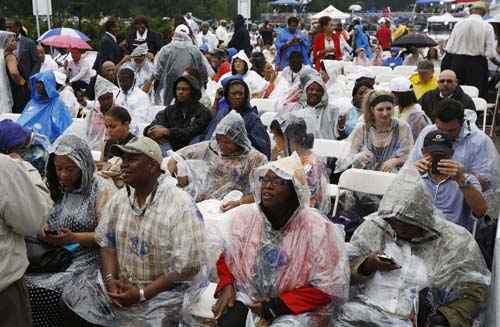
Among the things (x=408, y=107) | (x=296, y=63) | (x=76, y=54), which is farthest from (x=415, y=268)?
(x=76, y=54)

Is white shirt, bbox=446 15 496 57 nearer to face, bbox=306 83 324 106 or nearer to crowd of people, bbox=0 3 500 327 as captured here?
face, bbox=306 83 324 106

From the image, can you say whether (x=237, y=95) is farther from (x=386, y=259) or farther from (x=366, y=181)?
(x=386, y=259)

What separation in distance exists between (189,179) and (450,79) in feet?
10.8

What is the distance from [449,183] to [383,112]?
1.39m

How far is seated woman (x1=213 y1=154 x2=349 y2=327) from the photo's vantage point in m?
3.24

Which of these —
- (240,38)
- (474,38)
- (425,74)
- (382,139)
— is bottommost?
(382,139)

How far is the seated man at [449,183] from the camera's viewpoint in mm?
4070

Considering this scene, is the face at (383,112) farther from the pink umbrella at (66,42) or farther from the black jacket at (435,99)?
the pink umbrella at (66,42)

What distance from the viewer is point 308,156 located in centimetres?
502

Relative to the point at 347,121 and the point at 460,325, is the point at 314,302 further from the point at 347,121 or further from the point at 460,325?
the point at 347,121

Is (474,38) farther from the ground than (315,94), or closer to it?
farther from the ground

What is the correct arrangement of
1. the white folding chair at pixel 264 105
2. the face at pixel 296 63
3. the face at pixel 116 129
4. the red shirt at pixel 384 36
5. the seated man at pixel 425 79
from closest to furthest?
1. the face at pixel 116 129
2. the seated man at pixel 425 79
3. the white folding chair at pixel 264 105
4. the face at pixel 296 63
5. the red shirt at pixel 384 36

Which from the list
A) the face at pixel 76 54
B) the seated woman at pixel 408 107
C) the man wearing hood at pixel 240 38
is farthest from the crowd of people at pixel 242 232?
the man wearing hood at pixel 240 38

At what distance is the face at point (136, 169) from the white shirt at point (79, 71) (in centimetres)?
676
